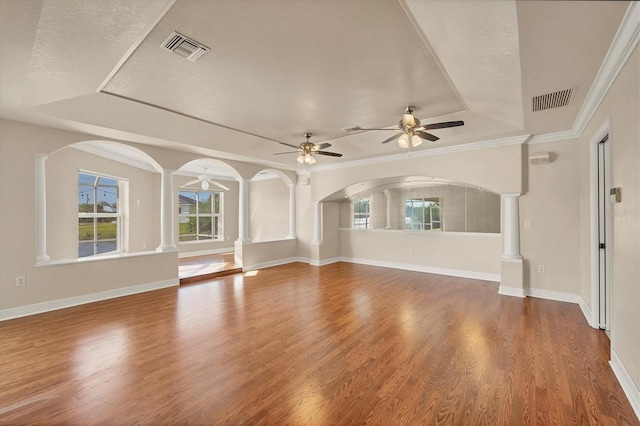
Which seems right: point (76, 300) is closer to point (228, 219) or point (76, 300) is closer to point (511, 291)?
point (228, 219)

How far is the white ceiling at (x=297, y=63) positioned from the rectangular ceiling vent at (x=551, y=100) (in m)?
0.10

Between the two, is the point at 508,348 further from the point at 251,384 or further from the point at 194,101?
the point at 194,101

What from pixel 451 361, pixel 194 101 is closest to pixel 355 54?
pixel 194 101

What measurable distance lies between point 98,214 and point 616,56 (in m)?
8.92

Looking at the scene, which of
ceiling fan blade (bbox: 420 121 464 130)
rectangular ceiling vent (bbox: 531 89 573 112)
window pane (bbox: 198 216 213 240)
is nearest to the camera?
rectangular ceiling vent (bbox: 531 89 573 112)

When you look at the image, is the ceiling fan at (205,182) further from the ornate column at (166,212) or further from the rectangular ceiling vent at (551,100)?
the rectangular ceiling vent at (551,100)

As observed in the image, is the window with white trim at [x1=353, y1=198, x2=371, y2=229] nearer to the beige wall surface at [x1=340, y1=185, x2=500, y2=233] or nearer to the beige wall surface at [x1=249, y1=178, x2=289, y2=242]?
the beige wall surface at [x1=340, y1=185, x2=500, y2=233]

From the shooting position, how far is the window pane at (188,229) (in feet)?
29.6

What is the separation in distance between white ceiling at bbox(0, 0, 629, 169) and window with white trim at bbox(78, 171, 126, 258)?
2.73m

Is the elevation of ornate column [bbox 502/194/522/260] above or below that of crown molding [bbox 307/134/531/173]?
below

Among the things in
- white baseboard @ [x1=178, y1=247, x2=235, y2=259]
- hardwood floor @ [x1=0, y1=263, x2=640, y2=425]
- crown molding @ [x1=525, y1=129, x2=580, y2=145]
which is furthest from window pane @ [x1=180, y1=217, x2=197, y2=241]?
crown molding @ [x1=525, y1=129, x2=580, y2=145]

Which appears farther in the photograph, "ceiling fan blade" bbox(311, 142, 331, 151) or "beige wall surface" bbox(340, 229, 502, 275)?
"beige wall surface" bbox(340, 229, 502, 275)

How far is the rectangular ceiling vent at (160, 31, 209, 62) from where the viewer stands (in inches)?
91.7

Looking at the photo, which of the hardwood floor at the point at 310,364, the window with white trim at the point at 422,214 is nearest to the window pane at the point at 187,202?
the hardwood floor at the point at 310,364
